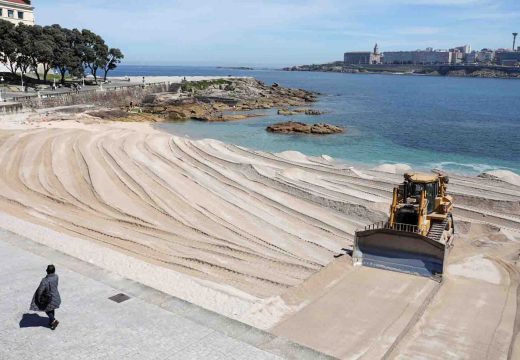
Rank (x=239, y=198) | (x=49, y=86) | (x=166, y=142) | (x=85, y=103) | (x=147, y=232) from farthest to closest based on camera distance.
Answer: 1. (x=49, y=86)
2. (x=85, y=103)
3. (x=166, y=142)
4. (x=239, y=198)
5. (x=147, y=232)

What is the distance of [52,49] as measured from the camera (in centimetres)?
5491

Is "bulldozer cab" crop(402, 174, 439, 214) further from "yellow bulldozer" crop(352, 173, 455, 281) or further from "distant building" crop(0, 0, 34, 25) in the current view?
"distant building" crop(0, 0, 34, 25)

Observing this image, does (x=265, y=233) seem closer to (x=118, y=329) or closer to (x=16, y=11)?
(x=118, y=329)

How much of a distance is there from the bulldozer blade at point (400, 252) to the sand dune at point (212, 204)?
1.45 meters

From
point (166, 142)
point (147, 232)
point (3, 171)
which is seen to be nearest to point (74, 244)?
point (147, 232)

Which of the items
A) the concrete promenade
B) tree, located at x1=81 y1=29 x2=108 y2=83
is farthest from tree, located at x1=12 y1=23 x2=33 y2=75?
the concrete promenade

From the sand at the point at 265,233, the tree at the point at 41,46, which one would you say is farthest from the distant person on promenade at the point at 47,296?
the tree at the point at 41,46

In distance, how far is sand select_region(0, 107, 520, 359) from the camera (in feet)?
36.8

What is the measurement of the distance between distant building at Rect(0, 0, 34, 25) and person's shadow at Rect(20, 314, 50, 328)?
69500mm

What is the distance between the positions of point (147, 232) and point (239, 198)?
5.44 meters

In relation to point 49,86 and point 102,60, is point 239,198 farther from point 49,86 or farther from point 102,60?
point 102,60

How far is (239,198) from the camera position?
22.2m

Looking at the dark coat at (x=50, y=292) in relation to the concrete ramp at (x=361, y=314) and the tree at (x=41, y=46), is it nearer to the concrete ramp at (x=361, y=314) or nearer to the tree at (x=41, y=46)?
the concrete ramp at (x=361, y=314)

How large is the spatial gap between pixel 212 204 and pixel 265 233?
3590 mm
